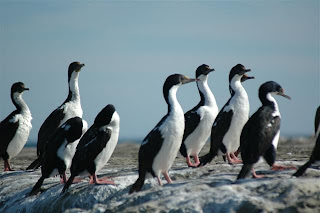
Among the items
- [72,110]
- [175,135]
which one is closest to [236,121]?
[175,135]

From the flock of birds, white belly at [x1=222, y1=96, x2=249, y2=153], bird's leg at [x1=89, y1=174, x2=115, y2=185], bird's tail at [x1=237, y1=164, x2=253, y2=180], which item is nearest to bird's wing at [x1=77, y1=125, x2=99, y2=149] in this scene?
the flock of birds

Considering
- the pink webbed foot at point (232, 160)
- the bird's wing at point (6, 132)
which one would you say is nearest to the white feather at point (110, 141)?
the pink webbed foot at point (232, 160)

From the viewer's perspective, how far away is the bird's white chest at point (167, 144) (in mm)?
9680

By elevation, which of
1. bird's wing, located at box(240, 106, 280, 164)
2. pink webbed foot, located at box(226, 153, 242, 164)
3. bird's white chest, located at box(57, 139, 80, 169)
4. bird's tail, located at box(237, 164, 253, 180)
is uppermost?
bird's wing, located at box(240, 106, 280, 164)

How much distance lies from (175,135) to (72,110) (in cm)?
467

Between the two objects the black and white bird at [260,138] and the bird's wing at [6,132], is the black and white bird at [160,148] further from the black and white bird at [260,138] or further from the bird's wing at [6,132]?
the bird's wing at [6,132]

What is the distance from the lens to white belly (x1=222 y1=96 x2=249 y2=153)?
11406 mm

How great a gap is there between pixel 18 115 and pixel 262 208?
826 cm

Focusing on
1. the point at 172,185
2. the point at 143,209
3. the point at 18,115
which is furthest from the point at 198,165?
the point at 18,115

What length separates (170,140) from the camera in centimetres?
969

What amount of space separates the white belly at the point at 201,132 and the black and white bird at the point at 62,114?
3.12 m

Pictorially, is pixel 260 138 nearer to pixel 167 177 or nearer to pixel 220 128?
pixel 167 177

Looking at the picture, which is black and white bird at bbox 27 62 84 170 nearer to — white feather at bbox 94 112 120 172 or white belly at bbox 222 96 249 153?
white feather at bbox 94 112 120 172

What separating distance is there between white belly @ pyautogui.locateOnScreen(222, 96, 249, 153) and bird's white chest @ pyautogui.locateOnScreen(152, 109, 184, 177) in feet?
6.09
